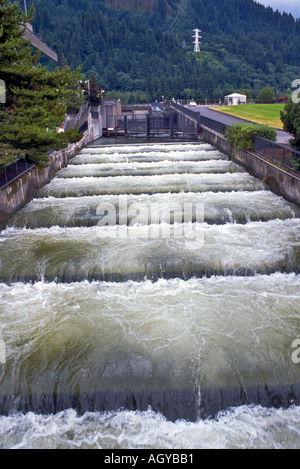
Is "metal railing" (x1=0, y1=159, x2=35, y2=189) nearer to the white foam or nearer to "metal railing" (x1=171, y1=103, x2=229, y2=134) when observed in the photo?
the white foam

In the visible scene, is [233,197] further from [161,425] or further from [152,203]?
[161,425]

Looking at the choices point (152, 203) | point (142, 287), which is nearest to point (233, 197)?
point (152, 203)

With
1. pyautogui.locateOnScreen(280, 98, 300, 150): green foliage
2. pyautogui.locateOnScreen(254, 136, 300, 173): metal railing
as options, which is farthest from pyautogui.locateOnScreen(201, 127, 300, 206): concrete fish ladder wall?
pyautogui.locateOnScreen(280, 98, 300, 150): green foliage

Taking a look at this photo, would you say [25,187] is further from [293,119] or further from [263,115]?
[263,115]

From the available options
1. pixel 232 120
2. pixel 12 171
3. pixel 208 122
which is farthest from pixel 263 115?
pixel 12 171

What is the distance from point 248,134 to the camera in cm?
2270

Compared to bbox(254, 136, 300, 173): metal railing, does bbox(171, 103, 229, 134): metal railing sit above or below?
above

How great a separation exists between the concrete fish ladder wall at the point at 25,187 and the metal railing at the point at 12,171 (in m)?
0.16

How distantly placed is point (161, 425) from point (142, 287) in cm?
450

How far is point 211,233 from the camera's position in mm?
14602

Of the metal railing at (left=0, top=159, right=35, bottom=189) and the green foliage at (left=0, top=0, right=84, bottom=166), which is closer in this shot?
the green foliage at (left=0, top=0, right=84, bottom=166)

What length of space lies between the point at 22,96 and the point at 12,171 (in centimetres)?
304

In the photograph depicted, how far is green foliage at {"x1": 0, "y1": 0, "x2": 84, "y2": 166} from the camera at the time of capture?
52.3ft

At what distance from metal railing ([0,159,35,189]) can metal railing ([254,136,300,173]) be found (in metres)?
11.0
